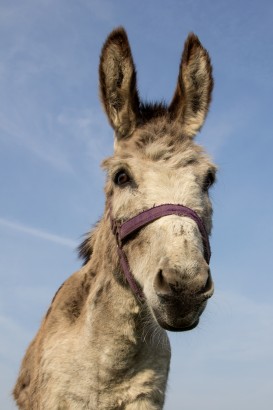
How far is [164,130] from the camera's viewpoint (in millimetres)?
5219

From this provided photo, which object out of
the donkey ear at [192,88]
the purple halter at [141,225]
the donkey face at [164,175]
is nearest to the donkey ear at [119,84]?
the donkey face at [164,175]

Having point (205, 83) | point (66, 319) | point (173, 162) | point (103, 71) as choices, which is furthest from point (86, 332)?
point (205, 83)

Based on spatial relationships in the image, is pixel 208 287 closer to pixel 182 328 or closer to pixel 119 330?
pixel 182 328

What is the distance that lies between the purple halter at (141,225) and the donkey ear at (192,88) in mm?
1616

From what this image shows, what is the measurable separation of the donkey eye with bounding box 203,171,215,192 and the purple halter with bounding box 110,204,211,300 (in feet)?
2.04

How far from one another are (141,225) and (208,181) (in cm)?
103

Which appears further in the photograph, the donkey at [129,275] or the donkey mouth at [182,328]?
the donkey at [129,275]

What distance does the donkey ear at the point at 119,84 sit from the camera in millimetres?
5496

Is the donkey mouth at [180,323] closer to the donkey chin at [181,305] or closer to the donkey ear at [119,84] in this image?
the donkey chin at [181,305]

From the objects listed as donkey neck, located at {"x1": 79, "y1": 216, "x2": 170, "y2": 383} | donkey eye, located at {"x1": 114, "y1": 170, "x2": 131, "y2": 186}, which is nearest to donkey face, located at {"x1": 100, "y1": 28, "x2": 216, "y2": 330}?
donkey eye, located at {"x1": 114, "y1": 170, "x2": 131, "y2": 186}

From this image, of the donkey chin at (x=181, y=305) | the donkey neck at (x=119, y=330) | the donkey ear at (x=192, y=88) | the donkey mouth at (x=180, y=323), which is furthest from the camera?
the donkey ear at (x=192, y=88)

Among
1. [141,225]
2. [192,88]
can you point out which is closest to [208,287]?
[141,225]

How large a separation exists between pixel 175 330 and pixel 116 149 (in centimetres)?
224

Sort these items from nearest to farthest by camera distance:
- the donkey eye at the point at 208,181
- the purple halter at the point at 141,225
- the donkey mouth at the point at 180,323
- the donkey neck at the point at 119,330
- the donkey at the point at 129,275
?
the donkey mouth at the point at 180,323
the donkey at the point at 129,275
the purple halter at the point at 141,225
the donkey neck at the point at 119,330
the donkey eye at the point at 208,181
